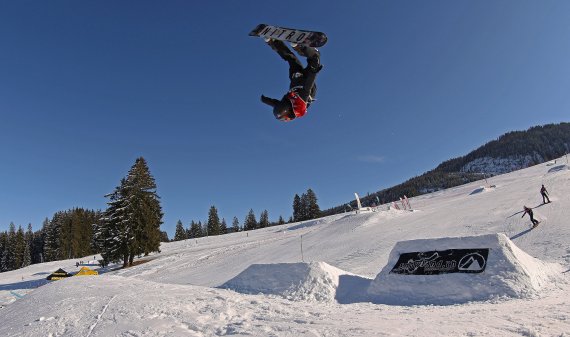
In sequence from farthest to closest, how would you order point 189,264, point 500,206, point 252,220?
point 252,220, point 189,264, point 500,206

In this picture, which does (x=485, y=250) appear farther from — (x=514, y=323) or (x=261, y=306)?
(x=261, y=306)

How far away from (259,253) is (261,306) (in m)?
21.5

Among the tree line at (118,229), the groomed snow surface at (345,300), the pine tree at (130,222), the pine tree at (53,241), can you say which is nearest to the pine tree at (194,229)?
the tree line at (118,229)

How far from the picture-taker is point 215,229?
94.4 metres

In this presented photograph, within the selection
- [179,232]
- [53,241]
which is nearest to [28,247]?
[53,241]

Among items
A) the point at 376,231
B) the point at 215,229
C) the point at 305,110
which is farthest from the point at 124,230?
the point at 215,229

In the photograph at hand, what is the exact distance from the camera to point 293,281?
14.0 meters

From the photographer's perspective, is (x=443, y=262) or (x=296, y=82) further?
(x=443, y=262)

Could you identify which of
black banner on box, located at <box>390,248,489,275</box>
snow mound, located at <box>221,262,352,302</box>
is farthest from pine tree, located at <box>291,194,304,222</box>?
black banner on box, located at <box>390,248,489,275</box>

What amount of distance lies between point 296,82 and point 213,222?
301ft

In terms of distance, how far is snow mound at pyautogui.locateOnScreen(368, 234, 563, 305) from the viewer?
38.2ft

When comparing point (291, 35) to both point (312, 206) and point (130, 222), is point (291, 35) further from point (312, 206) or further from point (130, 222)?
point (312, 206)

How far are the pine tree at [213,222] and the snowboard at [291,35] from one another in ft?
297

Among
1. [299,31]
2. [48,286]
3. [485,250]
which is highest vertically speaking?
[299,31]
